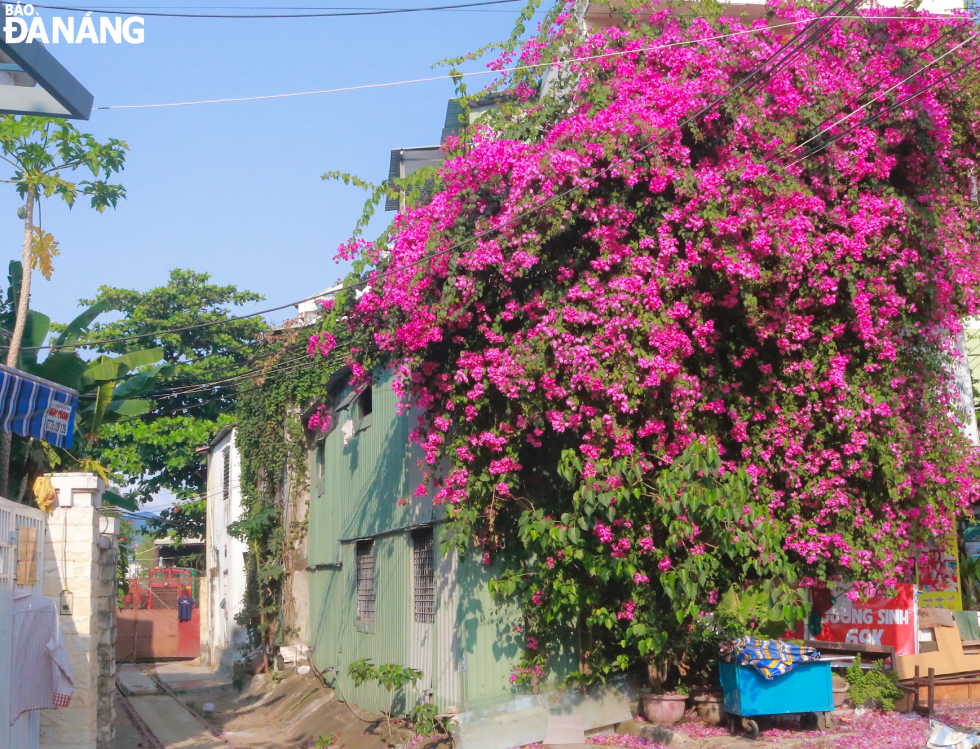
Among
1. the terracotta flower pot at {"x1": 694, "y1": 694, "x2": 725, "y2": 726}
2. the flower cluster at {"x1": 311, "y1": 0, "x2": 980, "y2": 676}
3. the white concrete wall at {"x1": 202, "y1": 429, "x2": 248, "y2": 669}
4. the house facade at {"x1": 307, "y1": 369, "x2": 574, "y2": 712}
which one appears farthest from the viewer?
the white concrete wall at {"x1": 202, "y1": 429, "x2": 248, "y2": 669}

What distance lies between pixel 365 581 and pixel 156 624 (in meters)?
21.7

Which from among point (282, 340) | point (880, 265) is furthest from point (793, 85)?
point (282, 340)

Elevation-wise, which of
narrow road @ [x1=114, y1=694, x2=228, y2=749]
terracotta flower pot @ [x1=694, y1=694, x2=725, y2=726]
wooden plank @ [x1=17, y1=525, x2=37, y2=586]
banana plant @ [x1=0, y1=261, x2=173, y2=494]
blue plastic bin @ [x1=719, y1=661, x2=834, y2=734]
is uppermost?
banana plant @ [x1=0, y1=261, x2=173, y2=494]

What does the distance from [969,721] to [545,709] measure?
15.9 ft

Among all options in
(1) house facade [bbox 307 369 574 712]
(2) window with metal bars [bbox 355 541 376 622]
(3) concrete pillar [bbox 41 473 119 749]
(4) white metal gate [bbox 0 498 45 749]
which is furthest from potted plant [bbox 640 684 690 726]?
(4) white metal gate [bbox 0 498 45 749]

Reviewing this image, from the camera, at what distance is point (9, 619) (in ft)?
29.4

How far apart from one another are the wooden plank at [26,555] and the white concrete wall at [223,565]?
14315 millimetres

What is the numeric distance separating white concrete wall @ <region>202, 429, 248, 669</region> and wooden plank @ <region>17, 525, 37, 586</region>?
564 inches

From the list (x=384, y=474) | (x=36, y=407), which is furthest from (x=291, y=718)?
(x=36, y=407)

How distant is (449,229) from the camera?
10.7 m

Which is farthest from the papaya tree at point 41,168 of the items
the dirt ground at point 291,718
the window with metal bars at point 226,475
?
the window with metal bars at point 226,475

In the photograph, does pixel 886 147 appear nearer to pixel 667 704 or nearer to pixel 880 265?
pixel 880 265

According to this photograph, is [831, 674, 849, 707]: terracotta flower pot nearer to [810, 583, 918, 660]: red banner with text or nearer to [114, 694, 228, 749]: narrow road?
[810, 583, 918, 660]: red banner with text

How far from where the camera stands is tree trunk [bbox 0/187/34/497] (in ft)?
39.2
